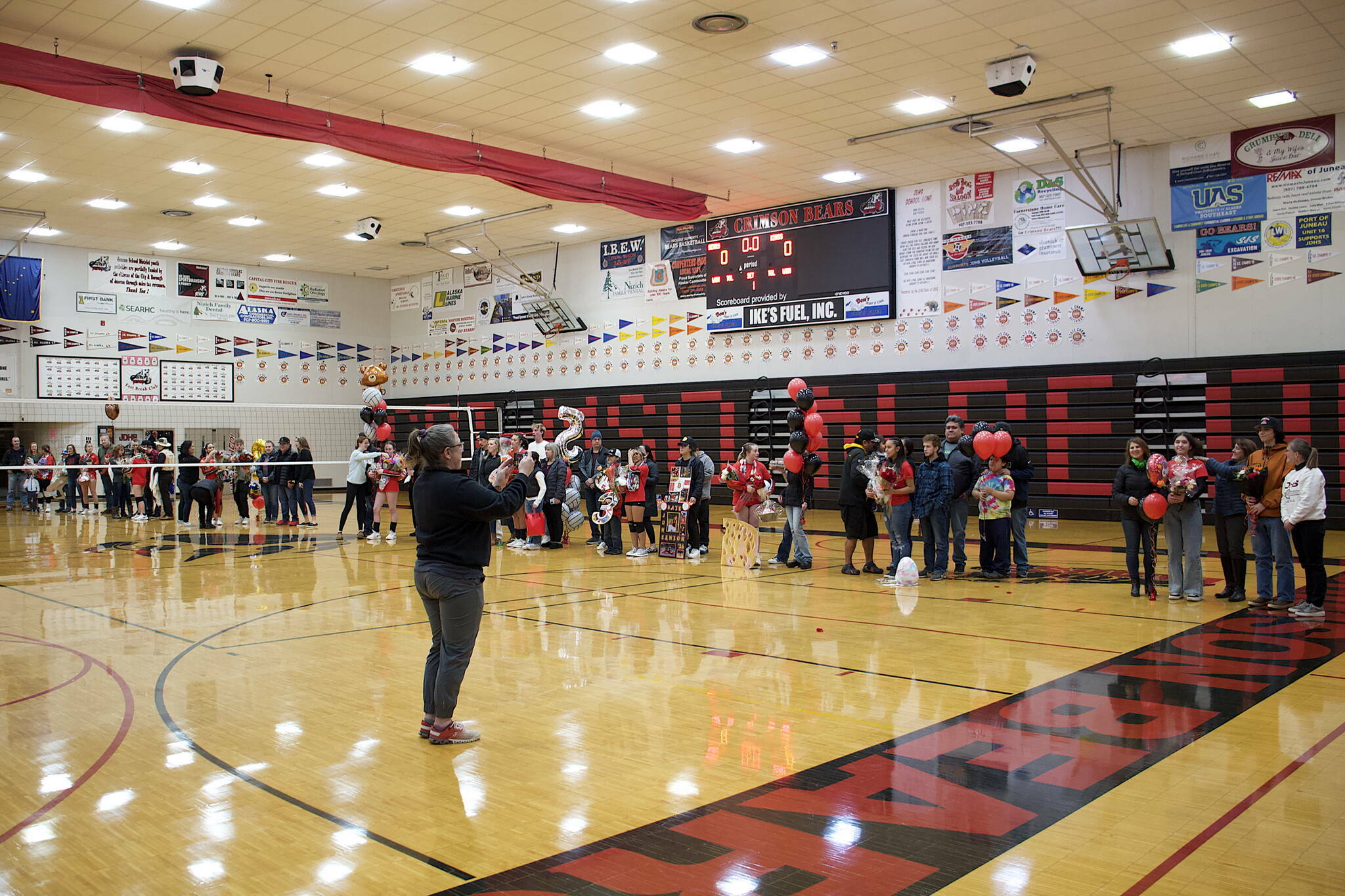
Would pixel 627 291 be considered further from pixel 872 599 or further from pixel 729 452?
pixel 872 599

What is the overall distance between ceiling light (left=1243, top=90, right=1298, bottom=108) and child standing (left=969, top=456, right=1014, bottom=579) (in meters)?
6.88

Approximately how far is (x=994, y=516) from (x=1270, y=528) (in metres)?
2.48

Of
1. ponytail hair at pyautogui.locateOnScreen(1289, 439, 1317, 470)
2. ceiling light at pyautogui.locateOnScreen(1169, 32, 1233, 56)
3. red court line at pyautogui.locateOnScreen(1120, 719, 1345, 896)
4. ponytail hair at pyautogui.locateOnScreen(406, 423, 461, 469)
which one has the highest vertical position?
ceiling light at pyautogui.locateOnScreen(1169, 32, 1233, 56)

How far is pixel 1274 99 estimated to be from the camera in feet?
43.3

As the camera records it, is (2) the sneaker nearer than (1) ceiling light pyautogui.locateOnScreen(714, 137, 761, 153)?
Yes

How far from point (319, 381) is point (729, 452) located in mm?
11688

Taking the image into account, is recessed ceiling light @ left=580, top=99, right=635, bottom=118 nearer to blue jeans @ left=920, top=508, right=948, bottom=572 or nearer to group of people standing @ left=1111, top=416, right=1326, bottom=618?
blue jeans @ left=920, top=508, right=948, bottom=572

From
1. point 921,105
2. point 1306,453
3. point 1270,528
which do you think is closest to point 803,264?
point 921,105

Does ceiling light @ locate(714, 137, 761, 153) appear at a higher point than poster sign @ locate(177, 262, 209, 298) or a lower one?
higher

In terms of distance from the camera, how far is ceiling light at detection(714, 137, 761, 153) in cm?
1502

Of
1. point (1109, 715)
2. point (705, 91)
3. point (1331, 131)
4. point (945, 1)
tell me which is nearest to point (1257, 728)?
point (1109, 715)

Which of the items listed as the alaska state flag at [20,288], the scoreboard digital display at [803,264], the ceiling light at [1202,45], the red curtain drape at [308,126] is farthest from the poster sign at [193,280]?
the ceiling light at [1202,45]

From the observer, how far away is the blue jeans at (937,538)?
10422 millimetres

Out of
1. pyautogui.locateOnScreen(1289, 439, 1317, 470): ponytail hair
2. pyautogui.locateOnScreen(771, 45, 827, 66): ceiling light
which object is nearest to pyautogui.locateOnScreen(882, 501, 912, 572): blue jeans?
pyautogui.locateOnScreen(1289, 439, 1317, 470): ponytail hair
